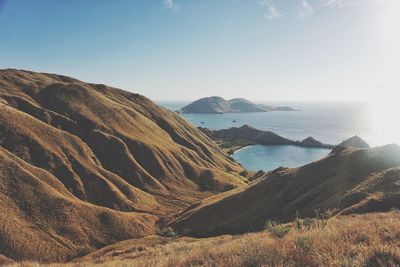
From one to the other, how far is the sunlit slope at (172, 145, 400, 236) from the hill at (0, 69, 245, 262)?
19.2 metres

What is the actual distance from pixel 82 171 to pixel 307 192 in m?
63.7

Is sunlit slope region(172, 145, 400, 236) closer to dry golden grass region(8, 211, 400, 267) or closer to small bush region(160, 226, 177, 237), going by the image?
small bush region(160, 226, 177, 237)

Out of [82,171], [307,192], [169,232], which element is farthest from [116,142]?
[307,192]

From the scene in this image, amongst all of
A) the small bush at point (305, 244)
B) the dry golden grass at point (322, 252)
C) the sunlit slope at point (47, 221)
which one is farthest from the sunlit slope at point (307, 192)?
the small bush at point (305, 244)

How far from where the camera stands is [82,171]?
93500mm

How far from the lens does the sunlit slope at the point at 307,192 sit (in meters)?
46.1

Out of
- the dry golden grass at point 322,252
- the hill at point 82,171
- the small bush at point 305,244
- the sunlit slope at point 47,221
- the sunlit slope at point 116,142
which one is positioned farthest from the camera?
the sunlit slope at point 116,142

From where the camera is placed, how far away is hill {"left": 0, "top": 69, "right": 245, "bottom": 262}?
65562 millimetres

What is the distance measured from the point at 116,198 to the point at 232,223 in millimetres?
40986

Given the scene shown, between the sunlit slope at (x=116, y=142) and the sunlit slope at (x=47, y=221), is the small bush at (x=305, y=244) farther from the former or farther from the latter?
the sunlit slope at (x=116, y=142)

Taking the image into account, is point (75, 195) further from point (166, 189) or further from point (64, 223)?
point (166, 189)

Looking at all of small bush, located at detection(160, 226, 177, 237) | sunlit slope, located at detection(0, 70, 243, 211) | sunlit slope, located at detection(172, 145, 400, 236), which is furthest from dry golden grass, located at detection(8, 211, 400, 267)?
sunlit slope, located at detection(0, 70, 243, 211)

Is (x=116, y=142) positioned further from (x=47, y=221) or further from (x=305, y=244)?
(x=305, y=244)

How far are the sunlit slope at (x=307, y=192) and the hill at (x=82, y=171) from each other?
62.9 feet
